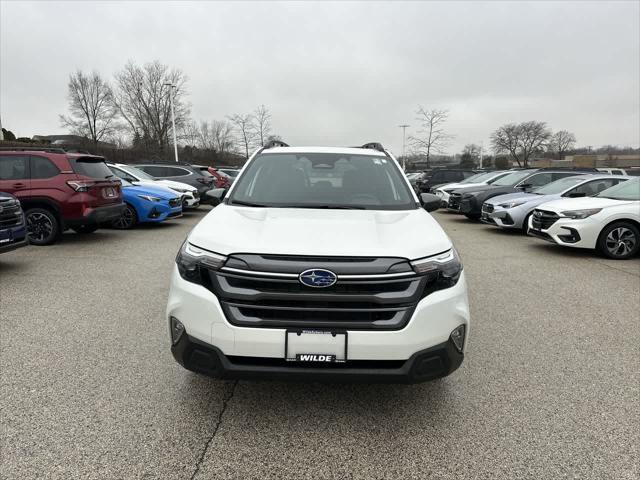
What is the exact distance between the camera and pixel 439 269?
251cm

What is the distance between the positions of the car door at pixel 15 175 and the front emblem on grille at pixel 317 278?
7752mm

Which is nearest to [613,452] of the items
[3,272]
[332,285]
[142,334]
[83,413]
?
[332,285]

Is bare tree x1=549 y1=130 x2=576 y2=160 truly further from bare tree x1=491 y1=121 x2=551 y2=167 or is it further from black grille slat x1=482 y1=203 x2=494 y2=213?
black grille slat x1=482 y1=203 x2=494 y2=213

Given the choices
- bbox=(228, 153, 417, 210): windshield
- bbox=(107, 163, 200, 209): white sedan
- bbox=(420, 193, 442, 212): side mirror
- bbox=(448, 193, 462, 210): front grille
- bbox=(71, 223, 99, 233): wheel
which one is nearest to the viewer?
bbox=(228, 153, 417, 210): windshield

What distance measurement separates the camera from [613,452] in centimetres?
241

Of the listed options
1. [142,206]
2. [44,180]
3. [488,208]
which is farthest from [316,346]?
[488,208]

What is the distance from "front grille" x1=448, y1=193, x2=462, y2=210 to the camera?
13953mm

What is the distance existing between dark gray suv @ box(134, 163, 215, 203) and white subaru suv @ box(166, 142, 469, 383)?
13.4 meters

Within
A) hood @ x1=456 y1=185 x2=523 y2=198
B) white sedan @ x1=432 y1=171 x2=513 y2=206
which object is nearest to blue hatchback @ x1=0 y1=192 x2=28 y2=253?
hood @ x1=456 y1=185 x2=523 y2=198

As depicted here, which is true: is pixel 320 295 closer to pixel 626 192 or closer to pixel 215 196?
pixel 215 196

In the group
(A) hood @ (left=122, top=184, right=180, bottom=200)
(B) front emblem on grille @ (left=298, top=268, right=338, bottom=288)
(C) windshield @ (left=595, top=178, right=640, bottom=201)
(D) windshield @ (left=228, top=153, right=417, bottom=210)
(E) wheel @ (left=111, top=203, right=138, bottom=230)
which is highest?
(D) windshield @ (left=228, top=153, right=417, bottom=210)

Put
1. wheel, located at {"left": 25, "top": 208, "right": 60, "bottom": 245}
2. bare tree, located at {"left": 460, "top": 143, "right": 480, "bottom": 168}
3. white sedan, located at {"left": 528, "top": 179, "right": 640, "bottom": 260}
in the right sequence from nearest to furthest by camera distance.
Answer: white sedan, located at {"left": 528, "top": 179, "right": 640, "bottom": 260}
wheel, located at {"left": 25, "top": 208, "right": 60, "bottom": 245}
bare tree, located at {"left": 460, "top": 143, "right": 480, "bottom": 168}

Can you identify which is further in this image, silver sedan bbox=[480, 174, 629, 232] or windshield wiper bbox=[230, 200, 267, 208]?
silver sedan bbox=[480, 174, 629, 232]

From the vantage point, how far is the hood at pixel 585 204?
7.74m
